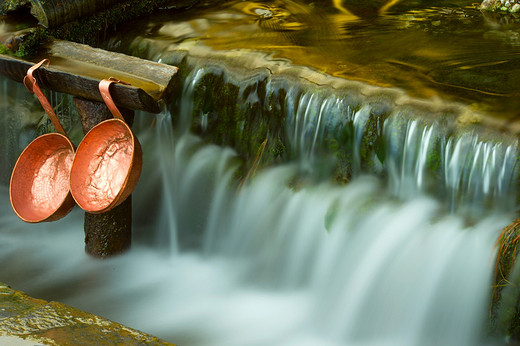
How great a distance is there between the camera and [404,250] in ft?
12.1

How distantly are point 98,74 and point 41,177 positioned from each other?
690 mm

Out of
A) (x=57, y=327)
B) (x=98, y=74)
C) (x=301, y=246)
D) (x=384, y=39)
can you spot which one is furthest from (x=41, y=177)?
(x=384, y=39)

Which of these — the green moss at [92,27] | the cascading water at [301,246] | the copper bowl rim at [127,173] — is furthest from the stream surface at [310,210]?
the copper bowl rim at [127,173]

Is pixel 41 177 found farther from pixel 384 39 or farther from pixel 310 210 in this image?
pixel 384 39

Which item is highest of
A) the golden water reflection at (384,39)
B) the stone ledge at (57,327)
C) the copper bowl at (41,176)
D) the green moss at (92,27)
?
the green moss at (92,27)

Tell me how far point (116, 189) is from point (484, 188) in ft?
6.34

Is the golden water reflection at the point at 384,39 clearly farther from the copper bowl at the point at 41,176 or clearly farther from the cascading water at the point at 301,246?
the copper bowl at the point at 41,176

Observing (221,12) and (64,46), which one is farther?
(221,12)

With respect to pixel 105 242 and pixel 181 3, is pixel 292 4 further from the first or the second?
pixel 105 242

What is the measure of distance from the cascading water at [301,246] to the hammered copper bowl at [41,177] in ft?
1.74

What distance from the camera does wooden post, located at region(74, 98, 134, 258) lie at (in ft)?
13.6

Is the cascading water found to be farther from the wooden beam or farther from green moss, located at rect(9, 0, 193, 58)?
green moss, located at rect(9, 0, 193, 58)

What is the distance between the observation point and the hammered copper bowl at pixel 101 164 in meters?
3.92

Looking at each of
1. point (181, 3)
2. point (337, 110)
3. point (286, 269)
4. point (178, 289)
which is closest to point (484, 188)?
point (337, 110)
